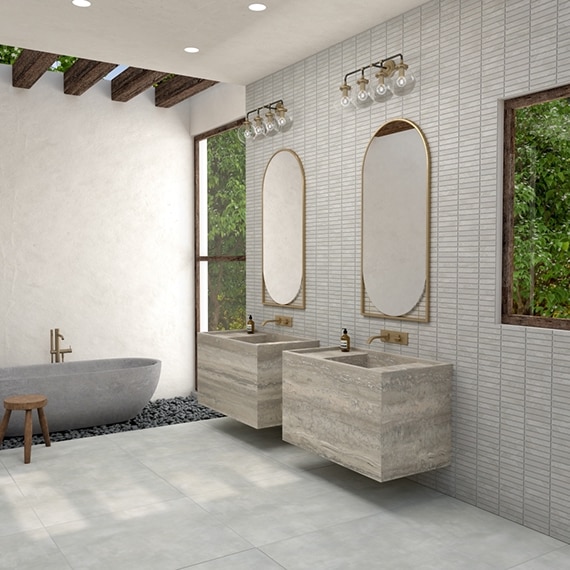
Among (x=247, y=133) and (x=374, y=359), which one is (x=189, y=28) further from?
(x=374, y=359)

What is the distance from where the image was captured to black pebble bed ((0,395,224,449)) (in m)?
5.19

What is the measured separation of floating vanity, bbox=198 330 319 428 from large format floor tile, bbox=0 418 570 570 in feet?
1.00

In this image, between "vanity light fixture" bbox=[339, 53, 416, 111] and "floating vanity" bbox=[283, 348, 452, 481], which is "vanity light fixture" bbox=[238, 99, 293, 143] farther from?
"floating vanity" bbox=[283, 348, 452, 481]

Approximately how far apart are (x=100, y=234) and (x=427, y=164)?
3710 millimetres

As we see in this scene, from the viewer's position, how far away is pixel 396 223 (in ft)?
13.1

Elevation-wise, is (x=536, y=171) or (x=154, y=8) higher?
(x=154, y=8)

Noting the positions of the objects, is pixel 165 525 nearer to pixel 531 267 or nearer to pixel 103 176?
pixel 531 267

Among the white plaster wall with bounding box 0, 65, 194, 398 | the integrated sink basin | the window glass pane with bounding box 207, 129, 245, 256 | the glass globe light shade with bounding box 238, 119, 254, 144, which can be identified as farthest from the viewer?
the window glass pane with bounding box 207, 129, 245, 256

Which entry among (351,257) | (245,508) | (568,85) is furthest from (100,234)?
(568,85)

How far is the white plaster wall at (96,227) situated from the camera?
5.92m

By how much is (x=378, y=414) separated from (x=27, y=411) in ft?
8.46

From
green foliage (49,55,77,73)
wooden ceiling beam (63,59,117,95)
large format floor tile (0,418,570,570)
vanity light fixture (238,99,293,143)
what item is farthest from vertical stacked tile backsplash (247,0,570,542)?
green foliage (49,55,77,73)

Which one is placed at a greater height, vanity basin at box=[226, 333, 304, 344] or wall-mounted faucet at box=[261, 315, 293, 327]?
wall-mounted faucet at box=[261, 315, 293, 327]

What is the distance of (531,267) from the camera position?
3.34m
